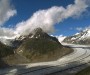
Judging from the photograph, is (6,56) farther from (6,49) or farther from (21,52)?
(21,52)

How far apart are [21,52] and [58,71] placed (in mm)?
38790

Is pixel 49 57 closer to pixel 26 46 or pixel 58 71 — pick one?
pixel 26 46

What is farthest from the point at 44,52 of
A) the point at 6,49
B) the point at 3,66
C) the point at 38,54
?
the point at 3,66

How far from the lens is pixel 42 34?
140500 millimetres

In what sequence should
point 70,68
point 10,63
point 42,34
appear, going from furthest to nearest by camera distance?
point 42,34, point 10,63, point 70,68

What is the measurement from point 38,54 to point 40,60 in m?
5.33

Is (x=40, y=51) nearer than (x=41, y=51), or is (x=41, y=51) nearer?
(x=40, y=51)

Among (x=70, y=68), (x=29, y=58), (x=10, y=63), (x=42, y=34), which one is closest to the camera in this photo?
(x=70, y=68)

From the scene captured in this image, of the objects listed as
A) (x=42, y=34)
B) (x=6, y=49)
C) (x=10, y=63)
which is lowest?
(x=10, y=63)

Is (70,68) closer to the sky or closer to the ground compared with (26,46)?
closer to the ground

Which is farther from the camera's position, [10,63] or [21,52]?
[21,52]

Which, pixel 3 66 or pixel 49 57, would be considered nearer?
pixel 3 66

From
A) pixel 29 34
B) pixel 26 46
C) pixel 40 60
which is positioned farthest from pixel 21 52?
pixel 29 34

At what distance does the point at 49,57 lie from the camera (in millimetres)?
98062
